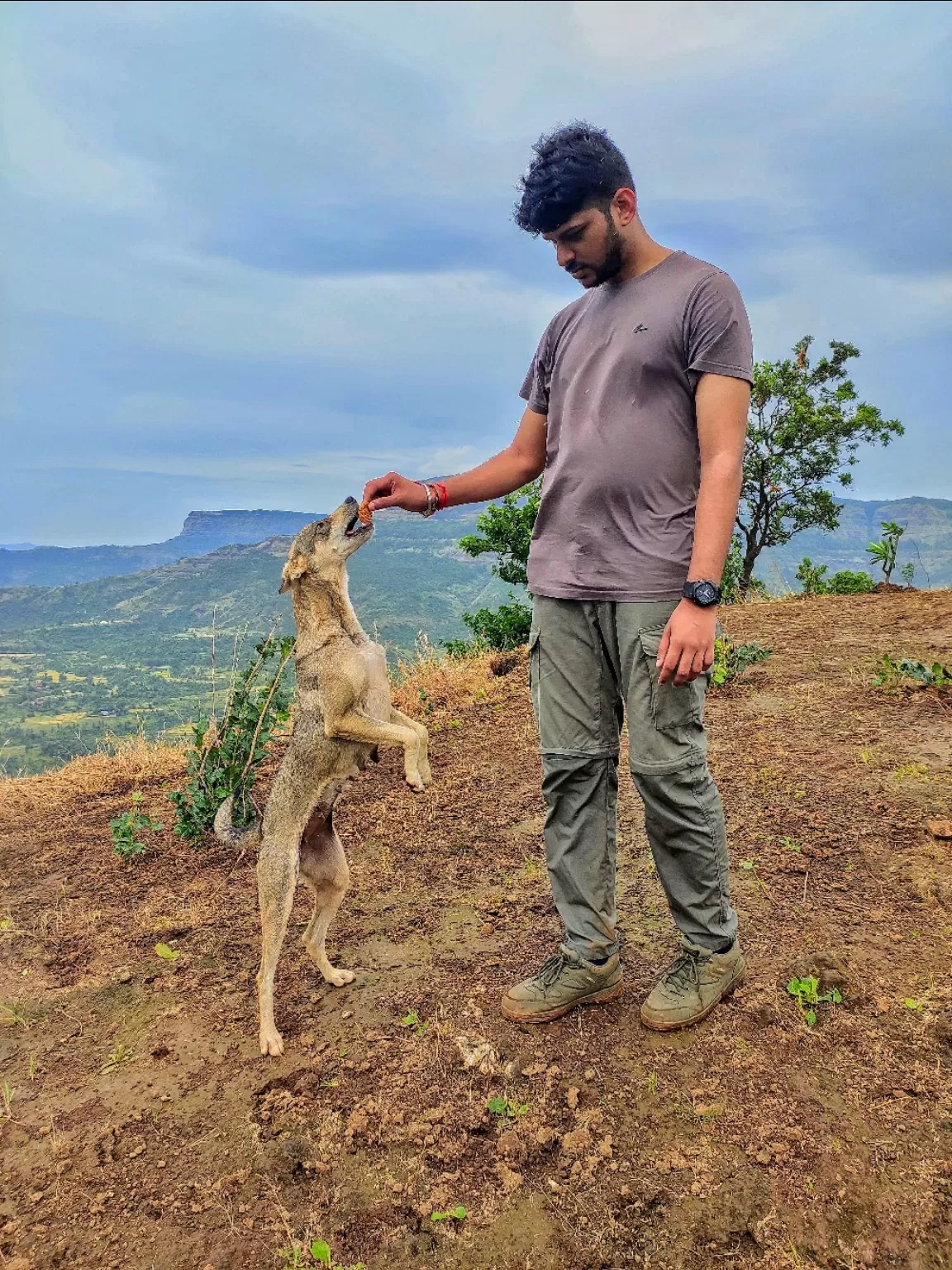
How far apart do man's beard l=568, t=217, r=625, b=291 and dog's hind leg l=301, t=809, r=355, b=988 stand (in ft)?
8.51

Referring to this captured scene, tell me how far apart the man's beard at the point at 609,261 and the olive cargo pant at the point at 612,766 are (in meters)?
1.20

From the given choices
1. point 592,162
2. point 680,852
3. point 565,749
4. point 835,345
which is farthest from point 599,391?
point 835,345

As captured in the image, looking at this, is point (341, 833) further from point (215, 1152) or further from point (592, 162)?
point (592, 162)

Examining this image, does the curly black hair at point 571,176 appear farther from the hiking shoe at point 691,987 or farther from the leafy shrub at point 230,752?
the leafy shrub at point 230,752

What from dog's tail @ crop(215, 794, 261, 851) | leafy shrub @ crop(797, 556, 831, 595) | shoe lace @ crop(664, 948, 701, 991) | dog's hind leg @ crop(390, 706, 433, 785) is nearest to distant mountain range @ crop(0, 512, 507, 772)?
dog's tail @ crop(215, 794, 261, 851)

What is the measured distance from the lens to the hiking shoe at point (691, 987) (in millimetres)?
3121

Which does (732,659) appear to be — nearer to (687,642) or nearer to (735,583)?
(687,642)

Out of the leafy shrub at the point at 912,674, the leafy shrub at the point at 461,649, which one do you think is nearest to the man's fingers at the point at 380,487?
the leafy shrub at the point at 912,674

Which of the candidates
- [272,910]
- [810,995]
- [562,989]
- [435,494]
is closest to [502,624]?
[435,494]

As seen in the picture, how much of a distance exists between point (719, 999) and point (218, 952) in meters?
2.72

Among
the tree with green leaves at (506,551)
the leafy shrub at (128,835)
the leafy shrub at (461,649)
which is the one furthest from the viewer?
the tree with green leaves at (506,551)

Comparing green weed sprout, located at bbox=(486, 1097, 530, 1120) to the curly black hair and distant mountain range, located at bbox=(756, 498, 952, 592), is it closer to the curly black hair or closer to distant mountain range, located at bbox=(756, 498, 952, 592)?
the curly black hair

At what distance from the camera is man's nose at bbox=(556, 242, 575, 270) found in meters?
2.92

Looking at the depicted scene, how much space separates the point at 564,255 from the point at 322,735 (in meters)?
2.27
